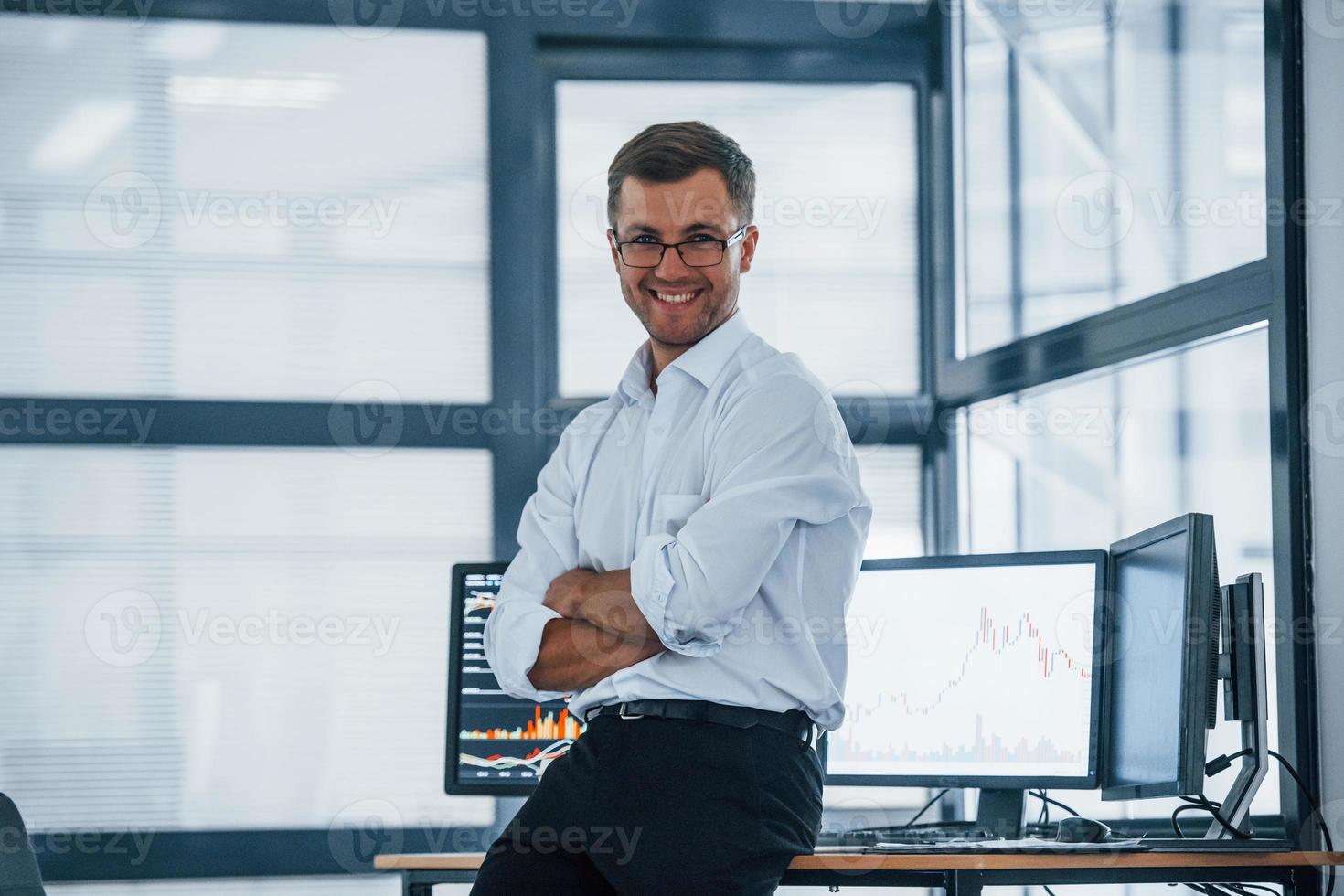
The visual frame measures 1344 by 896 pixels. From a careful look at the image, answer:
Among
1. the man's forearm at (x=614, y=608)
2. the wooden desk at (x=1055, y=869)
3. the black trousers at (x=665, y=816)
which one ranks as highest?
the man's forearm at (x=614, y=608)

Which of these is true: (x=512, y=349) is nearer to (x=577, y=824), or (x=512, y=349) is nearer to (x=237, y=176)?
(x=237, y=176)

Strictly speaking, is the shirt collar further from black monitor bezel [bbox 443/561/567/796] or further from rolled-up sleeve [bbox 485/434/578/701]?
black monitor bezel [bbox 443/561/567/796]

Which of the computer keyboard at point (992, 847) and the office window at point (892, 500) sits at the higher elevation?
the office window at point (892, 500)

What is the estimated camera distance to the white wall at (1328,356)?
7.28 feet

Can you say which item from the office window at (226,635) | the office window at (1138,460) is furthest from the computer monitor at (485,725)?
the office window at (1138,460)

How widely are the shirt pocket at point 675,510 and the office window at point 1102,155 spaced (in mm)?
1255

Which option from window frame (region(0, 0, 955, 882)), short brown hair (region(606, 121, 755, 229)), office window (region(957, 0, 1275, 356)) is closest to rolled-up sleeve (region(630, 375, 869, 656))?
short brown hair (region(606, 121, 755, 229))

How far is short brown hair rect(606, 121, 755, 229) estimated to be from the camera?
1.76 m

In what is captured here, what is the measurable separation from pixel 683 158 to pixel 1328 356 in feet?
3.88

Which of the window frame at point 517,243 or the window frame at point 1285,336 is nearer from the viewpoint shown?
the window frame at point 1285,336

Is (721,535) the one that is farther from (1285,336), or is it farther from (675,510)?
(1285,336)

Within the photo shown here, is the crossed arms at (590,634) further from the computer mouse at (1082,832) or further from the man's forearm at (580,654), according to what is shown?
the computer mouse at (1082,832)

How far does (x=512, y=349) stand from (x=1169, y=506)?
152 centimetres

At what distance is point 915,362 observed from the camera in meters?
3.49
